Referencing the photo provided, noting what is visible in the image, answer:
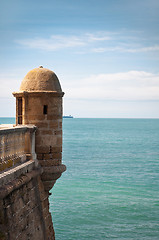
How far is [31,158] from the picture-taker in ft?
32.8

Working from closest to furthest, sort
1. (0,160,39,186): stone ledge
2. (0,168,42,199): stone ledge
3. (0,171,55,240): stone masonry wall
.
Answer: (0,168,42,199): stone ledge < (0,171,55,240): stone masonry wall < (0,160,39,186): stone ledge

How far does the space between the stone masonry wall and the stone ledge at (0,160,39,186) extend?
104 millimetres

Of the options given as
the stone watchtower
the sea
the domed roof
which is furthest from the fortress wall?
the sea

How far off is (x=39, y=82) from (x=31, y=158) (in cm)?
232

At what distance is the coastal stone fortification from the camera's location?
7.87 meters

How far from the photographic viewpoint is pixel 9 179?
790cm

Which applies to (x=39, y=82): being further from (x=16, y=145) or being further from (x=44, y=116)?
(x=16, y=145)

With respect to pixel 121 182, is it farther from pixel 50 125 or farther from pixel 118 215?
pixel 50 125

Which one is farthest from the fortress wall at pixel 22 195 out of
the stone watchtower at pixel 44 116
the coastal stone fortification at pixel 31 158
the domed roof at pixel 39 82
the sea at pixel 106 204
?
the sea at pixel 106 204

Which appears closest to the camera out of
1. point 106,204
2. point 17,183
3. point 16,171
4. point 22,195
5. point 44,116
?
point 17,183

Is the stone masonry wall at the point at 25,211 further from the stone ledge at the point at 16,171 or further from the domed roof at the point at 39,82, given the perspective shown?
the domed roof at the point at 39,82

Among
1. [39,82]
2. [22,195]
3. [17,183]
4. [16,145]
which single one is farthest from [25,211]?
[39,82]

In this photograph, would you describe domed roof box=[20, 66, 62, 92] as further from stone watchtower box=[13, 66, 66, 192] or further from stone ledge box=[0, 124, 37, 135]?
stone ledge box=[0, 124, 37, 135]

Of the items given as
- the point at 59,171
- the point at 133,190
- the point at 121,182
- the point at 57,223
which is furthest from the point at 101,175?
the point at 59,171
